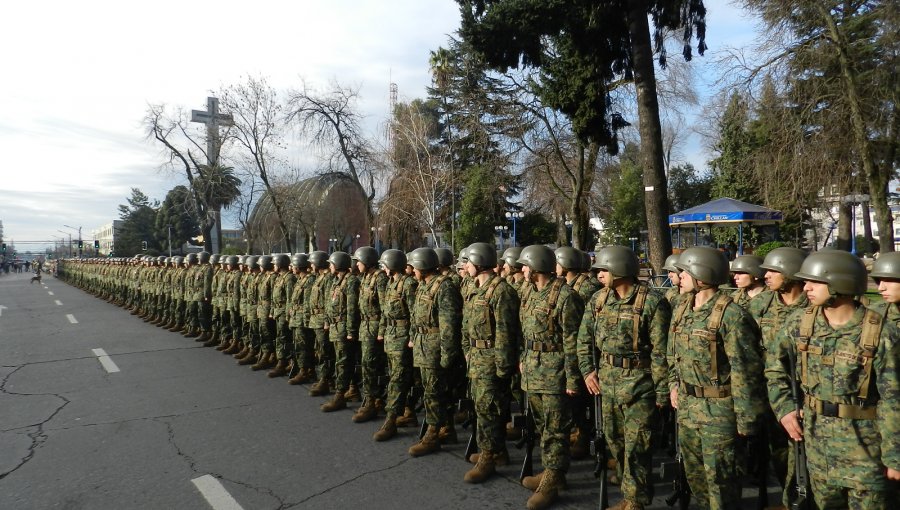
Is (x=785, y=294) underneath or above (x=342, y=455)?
above

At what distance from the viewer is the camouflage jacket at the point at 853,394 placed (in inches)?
116

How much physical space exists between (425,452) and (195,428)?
2.94 meters

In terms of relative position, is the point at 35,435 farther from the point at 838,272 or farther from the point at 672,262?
the point at 838,272

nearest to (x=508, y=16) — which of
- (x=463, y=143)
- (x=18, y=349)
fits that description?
(x=18, y=349)

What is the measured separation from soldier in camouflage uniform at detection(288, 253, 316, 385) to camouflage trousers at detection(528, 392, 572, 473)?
5.04 m

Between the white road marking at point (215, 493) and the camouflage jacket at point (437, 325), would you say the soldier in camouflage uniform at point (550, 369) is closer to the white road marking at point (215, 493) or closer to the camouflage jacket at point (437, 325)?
the camouflage jacket at point (437, 325)

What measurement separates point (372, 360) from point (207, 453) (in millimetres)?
2090

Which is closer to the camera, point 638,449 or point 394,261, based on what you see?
point 638,449

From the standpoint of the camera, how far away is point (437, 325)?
608 cm

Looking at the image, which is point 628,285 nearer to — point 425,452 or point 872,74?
point 425,452

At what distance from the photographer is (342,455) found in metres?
5.77

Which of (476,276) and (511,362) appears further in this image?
(476,276)

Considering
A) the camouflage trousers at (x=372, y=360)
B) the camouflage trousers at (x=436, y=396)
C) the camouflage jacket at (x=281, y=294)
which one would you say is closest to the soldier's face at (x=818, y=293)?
the camouflage trousers at (x=436, y=396)

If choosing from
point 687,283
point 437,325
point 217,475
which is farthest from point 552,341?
point 217,475
